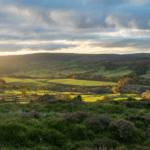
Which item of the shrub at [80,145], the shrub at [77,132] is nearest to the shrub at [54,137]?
the shrub at [77,132]

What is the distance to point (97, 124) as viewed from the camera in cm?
795

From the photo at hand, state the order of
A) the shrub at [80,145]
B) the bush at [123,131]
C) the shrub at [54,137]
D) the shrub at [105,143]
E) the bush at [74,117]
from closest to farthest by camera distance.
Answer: the shrub at [80,145] → the shrub at [105,143] → the shrub at [54,137] → the bush at [123,131] → the bush at [74,117]

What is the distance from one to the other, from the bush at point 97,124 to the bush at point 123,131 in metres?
0.54

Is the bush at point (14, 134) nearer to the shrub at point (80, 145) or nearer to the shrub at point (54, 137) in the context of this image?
the shrub at point (54, 137)

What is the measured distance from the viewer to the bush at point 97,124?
7742 mm

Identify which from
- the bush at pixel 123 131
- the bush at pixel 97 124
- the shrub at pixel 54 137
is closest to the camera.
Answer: the shrub at pixel 54 137

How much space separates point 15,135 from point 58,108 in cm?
623

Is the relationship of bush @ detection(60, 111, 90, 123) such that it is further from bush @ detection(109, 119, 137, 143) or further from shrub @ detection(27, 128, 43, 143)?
bush @ detection(109, 119, 137, 143)

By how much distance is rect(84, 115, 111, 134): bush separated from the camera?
7742 mm

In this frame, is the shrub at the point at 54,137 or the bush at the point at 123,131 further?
the bush at the point at 123,131

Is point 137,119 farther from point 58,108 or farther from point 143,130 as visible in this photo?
point 58,108

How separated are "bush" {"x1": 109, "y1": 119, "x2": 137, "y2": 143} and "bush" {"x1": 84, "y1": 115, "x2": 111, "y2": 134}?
0.54m

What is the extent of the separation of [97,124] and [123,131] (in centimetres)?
135

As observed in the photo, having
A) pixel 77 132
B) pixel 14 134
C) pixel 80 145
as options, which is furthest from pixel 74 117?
pixel 14 134
